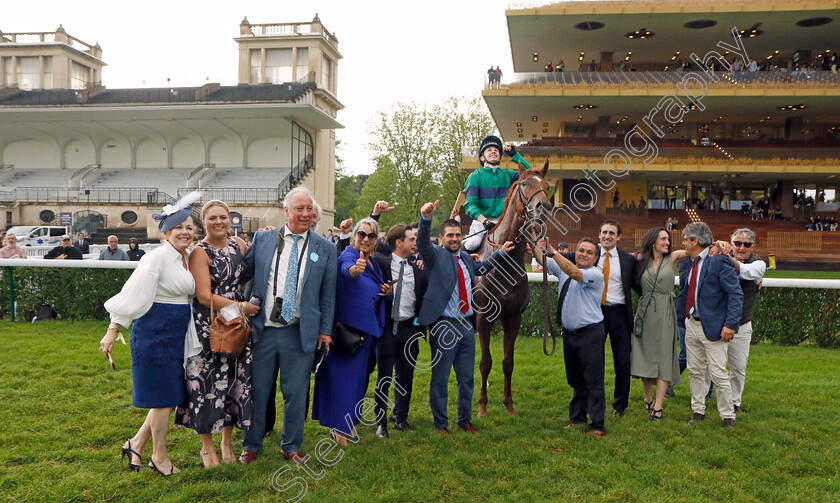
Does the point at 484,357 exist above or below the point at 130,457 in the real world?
above

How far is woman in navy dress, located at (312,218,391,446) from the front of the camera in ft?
14.6

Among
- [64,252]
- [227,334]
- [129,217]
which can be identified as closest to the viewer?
[227,334]

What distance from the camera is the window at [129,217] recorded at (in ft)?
103

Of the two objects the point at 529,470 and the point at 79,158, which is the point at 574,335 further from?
the point at 79,158

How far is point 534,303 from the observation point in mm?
9508

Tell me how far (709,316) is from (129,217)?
32513 mm

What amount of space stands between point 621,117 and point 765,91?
659 cm

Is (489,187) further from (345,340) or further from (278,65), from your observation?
(278,65)

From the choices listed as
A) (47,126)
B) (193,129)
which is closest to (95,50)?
(47,126)

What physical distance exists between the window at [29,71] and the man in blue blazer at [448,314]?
51.8 m

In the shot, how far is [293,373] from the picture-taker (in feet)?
13.5

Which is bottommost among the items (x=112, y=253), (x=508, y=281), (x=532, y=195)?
(x=508, y=281)

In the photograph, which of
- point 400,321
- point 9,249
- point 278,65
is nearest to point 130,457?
point 400,321

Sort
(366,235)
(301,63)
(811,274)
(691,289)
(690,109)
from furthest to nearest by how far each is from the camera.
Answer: (301,63)
(690,109)
(811,274)
(691,289)
(366,235)
